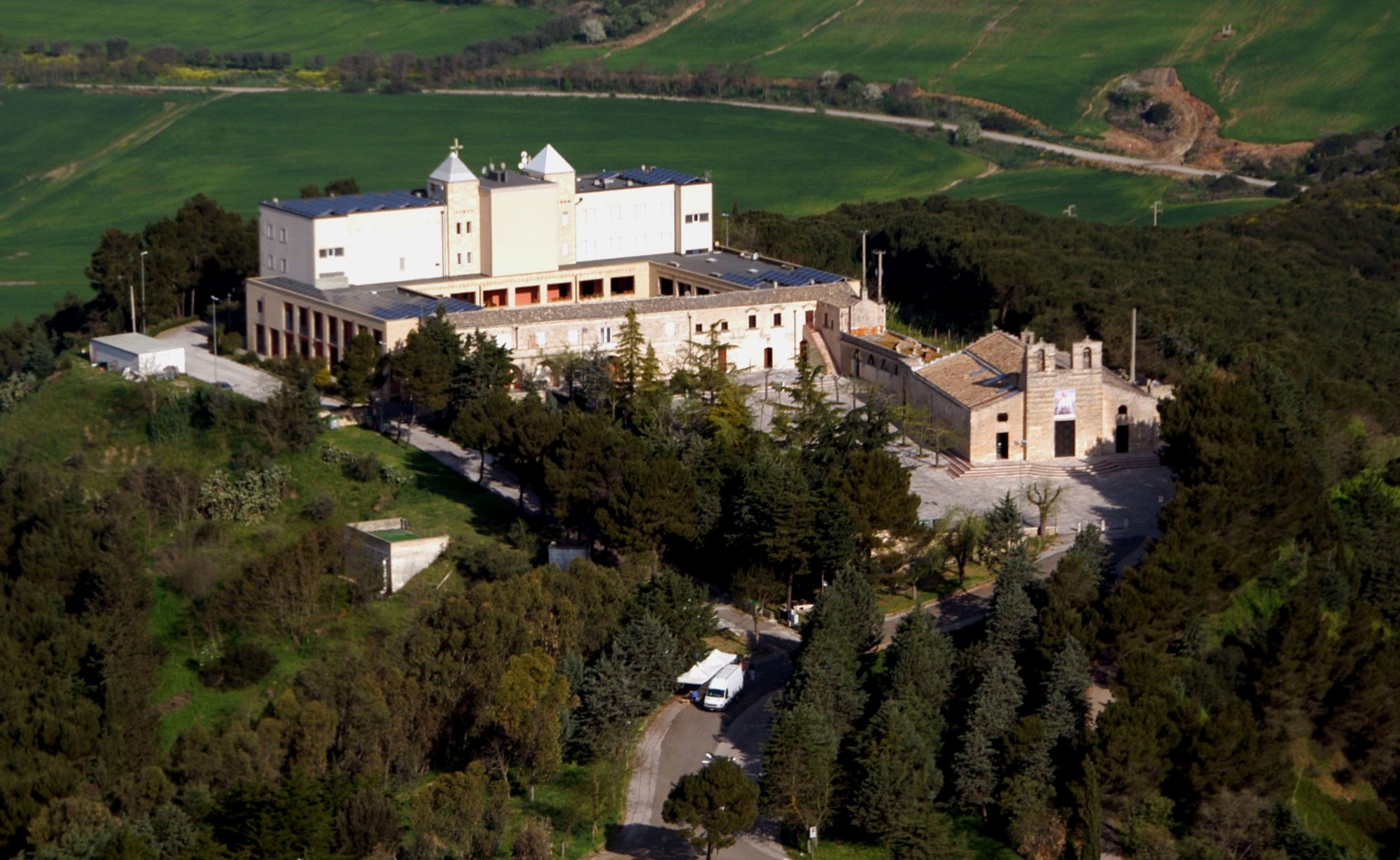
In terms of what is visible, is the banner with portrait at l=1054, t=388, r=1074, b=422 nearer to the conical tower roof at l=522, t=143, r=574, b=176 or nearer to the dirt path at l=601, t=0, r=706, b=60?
the conical tower roof at l=522, t=143, r=574, b=176

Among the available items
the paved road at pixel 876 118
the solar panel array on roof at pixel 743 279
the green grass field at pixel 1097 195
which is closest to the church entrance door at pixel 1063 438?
the solar panel array on roof at pixel 743 279

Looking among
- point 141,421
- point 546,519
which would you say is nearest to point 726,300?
point 546,519

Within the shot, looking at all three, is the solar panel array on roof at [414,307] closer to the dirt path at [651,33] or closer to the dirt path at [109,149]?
the dirt path at [109,149]

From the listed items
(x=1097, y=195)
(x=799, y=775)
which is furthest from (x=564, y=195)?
(x=1097, y=195)

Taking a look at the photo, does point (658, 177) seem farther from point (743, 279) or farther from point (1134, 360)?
point (1134, 360)

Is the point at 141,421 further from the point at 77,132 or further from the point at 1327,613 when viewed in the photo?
the point at 77,132

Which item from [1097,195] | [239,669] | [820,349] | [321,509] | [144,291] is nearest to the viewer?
[239,669]
